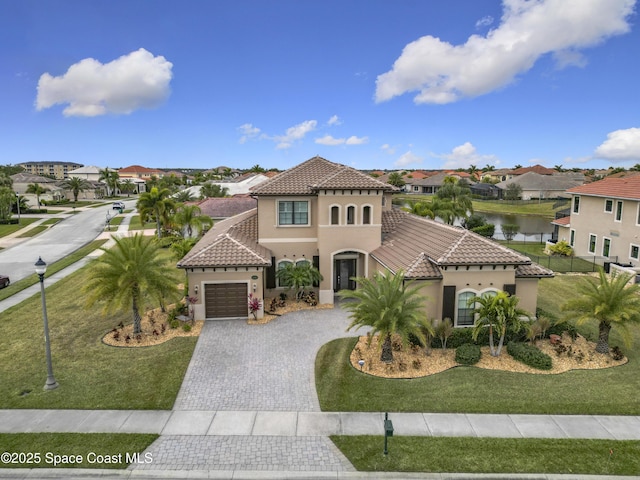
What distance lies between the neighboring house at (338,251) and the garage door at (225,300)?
0.17ft

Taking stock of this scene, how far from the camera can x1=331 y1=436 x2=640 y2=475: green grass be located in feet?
34.4

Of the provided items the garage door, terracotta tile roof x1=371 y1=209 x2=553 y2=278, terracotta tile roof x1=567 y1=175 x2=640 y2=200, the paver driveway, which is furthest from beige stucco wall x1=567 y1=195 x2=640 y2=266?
the garage door

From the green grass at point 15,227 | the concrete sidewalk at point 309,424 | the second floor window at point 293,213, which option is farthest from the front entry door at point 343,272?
the green grass at point 15,227

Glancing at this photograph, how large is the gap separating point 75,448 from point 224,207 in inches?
1459

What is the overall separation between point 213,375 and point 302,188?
473 inches

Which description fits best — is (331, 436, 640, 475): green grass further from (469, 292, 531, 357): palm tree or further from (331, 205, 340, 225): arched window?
(331, 205, 340, 225): arched window

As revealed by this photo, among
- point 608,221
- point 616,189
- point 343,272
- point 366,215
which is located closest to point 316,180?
point 366,215

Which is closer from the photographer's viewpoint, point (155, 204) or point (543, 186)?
point (155, 204)

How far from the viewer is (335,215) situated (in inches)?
909

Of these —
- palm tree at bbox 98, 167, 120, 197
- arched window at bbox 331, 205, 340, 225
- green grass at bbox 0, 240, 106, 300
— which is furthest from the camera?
palm tree at bbox 98, 167, 120, 197


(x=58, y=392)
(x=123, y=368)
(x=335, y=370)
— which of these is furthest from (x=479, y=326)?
(x=58, y=392)

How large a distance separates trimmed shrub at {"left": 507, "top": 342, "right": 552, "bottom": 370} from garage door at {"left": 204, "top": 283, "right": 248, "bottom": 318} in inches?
500

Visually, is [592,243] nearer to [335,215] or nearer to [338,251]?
[338,251]

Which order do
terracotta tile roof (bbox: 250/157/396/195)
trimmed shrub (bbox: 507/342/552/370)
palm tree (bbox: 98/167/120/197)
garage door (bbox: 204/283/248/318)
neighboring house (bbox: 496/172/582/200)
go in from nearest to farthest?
trimmed shrub (bbox: 507/342/552/370) < garage door (bbox: 204/283/248/318) < terracotta tile roof (bbox: 250/157/396/195) < neighboring house (bbox: 496/172/582/200) < palm tree (bbox: 98/167/120/197)
